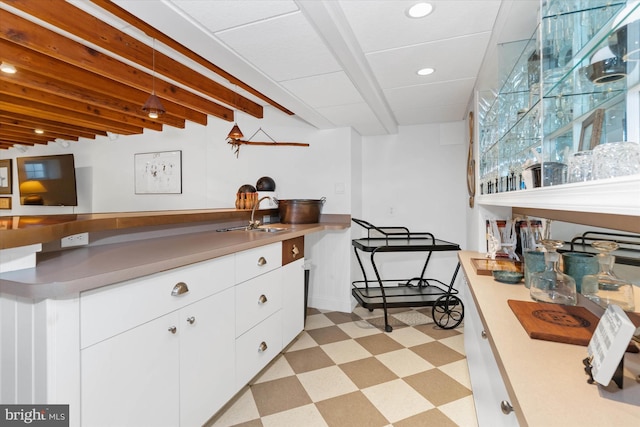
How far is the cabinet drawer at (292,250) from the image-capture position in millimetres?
2326

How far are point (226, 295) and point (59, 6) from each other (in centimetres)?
186

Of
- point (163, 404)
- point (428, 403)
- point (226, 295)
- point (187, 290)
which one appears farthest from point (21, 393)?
point (428, 403)

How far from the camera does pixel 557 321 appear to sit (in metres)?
0.98

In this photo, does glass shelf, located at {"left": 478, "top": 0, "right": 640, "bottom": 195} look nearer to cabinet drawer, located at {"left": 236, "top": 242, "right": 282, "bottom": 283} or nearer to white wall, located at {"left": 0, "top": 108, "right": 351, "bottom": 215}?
cabinet drawer, located at {"left": 236, "top": 242, "right": 282, "bottom": 283}

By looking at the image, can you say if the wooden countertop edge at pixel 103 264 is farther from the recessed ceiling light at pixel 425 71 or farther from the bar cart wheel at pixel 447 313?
A: the bar cart wheel at pixel 447 313

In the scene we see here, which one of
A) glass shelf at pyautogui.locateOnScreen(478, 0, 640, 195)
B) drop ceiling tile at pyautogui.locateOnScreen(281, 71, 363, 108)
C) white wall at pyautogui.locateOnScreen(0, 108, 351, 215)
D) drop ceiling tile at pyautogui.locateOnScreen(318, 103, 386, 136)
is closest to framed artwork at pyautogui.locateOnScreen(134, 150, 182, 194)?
white wall at pyautogui.locateOnScreen(0, 108, 351, 215)

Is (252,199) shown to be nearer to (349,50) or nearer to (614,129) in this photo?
(349,50)

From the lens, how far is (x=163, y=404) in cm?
130

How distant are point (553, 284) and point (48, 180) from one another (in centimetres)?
659

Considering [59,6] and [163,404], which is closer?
[163,404]

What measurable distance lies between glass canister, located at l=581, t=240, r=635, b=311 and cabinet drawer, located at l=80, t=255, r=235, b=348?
1623mm

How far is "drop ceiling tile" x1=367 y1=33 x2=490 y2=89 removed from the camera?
1759mm

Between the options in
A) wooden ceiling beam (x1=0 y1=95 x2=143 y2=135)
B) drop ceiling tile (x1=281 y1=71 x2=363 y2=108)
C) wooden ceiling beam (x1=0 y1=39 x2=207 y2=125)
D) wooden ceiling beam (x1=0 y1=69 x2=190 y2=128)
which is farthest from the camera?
wooden ceiling beam (x1=0 y1=95 x2=143 y2=135)

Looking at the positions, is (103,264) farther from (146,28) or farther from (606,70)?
(606,70)
